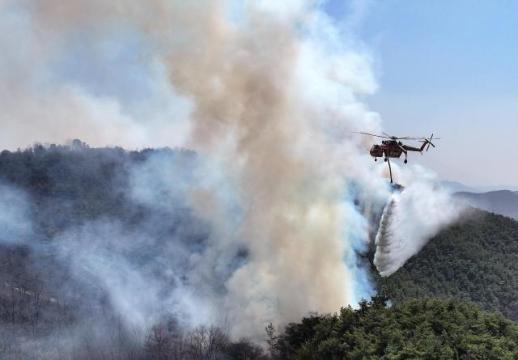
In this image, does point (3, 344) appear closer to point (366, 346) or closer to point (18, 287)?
point (18, 287)

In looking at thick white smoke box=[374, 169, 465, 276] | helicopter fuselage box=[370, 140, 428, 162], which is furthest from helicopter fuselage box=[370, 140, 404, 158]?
thick white smoke box=[374, 169, 465, 276]

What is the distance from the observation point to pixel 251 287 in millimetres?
103250

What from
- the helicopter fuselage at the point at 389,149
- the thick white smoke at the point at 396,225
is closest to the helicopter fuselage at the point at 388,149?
the helicopter fuselage at the point at 389,149

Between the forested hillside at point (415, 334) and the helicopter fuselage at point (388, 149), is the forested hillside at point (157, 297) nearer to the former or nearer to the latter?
the forested hillside at point (415, 334)

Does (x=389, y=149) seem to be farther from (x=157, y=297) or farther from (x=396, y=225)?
(x=157, y=297)

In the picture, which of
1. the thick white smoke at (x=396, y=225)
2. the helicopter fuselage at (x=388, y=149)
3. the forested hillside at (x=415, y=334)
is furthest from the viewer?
the thick white smoke at (x=396, y=225)

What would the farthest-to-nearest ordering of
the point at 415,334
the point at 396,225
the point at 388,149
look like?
the point at 396,225 < the point at 388,149 < the point at 415,334

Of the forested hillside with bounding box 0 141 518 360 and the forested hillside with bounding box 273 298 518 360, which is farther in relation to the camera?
the forested hillside with bounding box 0 141 518 360

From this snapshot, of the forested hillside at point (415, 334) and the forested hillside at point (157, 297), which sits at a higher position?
the forested hillside at point (157, 297)

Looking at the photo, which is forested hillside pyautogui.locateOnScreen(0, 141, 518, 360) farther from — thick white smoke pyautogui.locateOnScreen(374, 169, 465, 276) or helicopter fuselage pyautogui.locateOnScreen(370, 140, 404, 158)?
helicopter fuselage pyautogui.locateOnScreen(370, 140, 404, 158)

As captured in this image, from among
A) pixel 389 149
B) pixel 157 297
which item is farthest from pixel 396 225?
pixel 157 297

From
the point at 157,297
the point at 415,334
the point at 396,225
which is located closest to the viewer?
the point at 415,334

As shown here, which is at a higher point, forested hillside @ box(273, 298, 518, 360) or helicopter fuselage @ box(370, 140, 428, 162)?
helicopter fuselage @ box(370, 140, 428, 162)

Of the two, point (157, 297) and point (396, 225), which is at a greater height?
point (157, 297)
